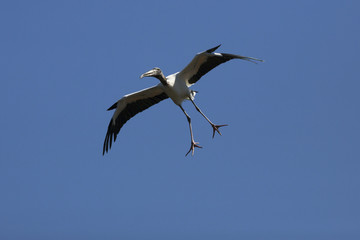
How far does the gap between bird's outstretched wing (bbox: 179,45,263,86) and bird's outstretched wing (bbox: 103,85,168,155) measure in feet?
3.67

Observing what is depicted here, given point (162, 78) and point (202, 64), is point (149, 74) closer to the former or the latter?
point (162, 78)

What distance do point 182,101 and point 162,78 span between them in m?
1.17

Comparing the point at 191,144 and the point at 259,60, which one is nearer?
the point at 259,60

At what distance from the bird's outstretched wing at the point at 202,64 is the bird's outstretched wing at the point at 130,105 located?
1.12m

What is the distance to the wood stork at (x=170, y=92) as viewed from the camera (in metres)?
17.2

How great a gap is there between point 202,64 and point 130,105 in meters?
3.19

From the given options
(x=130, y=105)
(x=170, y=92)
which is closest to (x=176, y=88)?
(x=170, y=92)

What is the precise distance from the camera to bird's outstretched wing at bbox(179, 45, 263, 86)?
55.7 feet

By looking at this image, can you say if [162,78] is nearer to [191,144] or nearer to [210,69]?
[210,69]

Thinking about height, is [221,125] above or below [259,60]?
below

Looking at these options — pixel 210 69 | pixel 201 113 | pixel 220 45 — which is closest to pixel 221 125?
pixel 201 113

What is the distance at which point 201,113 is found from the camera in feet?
61.6

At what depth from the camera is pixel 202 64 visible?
17438 millimetres

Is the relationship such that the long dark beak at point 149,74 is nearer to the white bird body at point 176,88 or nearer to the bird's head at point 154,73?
the bird's head at point 154,73
